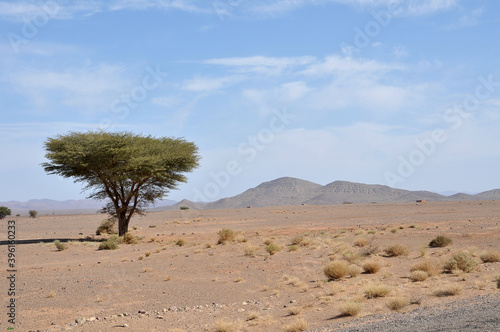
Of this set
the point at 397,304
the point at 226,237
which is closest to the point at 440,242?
the point at 226,237

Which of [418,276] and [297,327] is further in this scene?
[418,276]

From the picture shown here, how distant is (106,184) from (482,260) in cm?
2604

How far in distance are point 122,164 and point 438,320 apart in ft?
92.5

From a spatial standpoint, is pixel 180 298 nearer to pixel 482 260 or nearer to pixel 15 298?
pixel 15 298

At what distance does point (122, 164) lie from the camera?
3397 centimetres

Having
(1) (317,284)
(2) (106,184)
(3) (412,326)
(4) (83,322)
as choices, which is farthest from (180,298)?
(2) (106,184)

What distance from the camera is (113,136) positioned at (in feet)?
113

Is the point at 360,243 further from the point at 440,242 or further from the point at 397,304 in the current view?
the point at 397,304

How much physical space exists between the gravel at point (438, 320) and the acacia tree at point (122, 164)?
25.4 meters

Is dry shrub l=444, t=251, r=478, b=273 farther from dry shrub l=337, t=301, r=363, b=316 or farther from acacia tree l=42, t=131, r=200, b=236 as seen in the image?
acacia tree l=42, t=131, r=200, b=236

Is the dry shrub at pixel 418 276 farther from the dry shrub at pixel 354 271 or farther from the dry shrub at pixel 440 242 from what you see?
the dry shrub at pixel 440 242

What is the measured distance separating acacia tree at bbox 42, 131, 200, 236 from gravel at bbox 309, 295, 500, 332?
25.4 metres

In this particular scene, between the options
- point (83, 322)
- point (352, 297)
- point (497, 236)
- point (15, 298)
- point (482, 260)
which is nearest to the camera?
point (83, 322)

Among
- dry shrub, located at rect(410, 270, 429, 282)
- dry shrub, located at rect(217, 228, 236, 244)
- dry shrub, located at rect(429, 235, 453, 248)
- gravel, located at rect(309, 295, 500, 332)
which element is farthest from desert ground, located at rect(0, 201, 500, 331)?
dry shrub, located at rect(217, 228, 236, 244)
